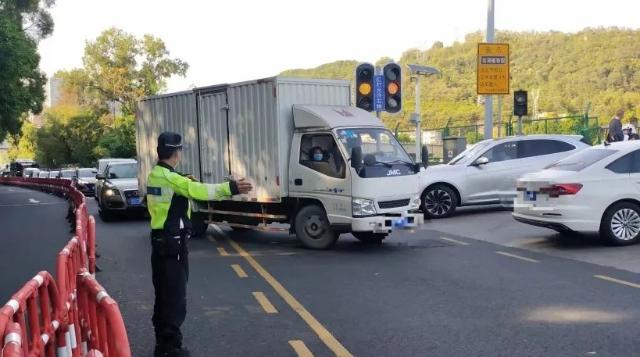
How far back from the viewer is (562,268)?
923 cm

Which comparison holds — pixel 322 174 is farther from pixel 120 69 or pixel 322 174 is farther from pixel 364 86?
pixel 120 69

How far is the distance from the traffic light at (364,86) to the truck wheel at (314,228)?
3.51 meters

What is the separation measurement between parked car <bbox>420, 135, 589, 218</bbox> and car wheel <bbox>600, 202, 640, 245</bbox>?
490 cm

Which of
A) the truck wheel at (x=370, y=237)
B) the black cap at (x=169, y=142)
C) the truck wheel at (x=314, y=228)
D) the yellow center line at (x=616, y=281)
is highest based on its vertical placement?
the black cap at (x=169, y=142)

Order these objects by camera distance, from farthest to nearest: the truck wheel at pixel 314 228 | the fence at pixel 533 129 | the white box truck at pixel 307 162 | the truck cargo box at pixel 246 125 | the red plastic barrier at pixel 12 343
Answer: the fence at pixel 533 129, the truck cargo box at pixel 246 125, the truck wheel at pixel 314 228, the white box truck at pixel 307 162, the red plastic barrier at pixel 12 343

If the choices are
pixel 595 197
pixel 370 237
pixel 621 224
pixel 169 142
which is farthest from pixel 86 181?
pixel 169 142

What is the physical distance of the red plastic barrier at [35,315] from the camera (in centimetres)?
Answer: 382

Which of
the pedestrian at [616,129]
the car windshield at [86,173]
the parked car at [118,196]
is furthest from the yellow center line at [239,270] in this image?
the car windshield at [86,173]

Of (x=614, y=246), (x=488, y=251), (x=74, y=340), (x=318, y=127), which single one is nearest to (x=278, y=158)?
(x=318, y=127)

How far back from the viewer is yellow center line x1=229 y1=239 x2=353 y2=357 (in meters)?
5.84

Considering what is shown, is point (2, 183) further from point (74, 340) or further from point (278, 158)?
point (74, 340)

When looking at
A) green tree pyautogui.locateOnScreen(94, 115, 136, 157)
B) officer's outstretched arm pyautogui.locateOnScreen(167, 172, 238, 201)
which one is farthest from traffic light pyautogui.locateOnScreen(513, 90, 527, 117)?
green tree pyautogui.locateOnScreen(94, 115, 136, 157)

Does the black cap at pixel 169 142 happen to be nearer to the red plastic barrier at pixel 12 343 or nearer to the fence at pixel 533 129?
the red plastic barrier at pixel 12 343

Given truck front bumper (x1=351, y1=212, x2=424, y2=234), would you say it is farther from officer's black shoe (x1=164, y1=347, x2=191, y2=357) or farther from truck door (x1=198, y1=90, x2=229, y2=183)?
officer's black shoe (x1=164, y1=347, x2=191, y2=357)
